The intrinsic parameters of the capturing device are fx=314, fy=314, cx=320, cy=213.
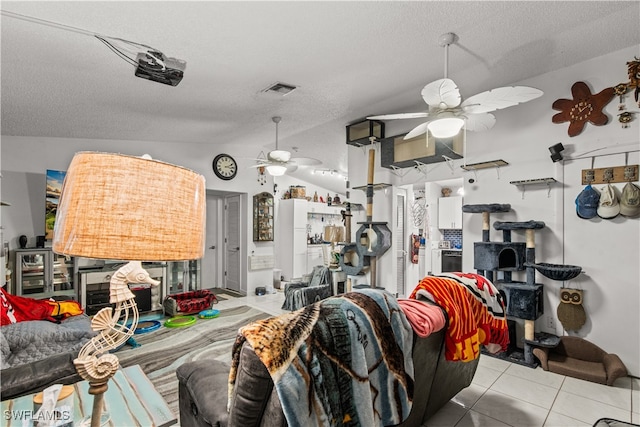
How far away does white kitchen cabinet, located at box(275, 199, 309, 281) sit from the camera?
7336 mm

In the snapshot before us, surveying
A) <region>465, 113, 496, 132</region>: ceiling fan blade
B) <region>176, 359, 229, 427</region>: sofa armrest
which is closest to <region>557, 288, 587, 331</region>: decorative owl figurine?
<region>465, 113, 496, 132</region>: ceiling fan blade

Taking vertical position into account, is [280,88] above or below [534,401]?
above

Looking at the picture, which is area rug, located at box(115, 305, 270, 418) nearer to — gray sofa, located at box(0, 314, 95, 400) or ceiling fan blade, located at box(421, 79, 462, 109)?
gray sofa, located at box(0, 314, 95, 400)

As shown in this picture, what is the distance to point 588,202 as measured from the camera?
2938 mm

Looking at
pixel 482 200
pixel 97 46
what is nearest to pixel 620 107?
pixel 482 200

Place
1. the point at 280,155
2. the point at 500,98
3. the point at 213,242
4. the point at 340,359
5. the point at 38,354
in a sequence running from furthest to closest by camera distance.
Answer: the point at 213,242 → the point at 280,155 → the point at 38,354 → the point at 500,98 → the point at 340,359

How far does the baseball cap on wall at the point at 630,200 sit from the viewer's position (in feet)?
8.89

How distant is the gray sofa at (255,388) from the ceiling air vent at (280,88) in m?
2.53

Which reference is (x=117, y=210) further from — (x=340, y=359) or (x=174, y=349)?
(x=174, y=349)

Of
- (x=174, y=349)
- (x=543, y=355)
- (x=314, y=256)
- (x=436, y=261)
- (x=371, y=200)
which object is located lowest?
(x=174, y=349)

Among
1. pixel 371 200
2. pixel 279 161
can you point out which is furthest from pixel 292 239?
pixel 279 161

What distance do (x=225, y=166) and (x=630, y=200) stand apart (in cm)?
565

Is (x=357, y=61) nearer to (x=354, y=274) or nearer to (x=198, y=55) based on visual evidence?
(x=198, y=55)

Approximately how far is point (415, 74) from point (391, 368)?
2694 millimetres
